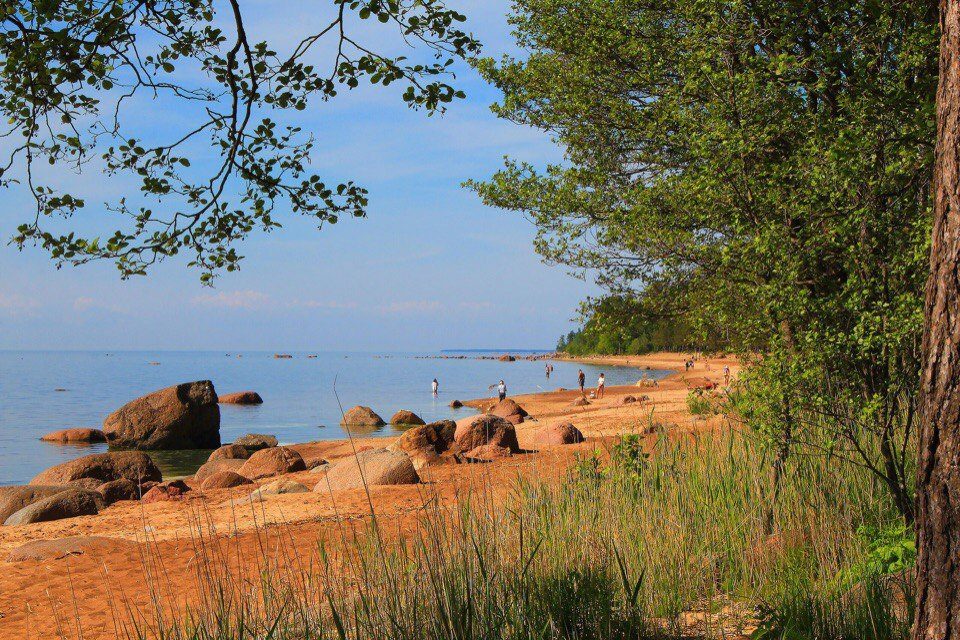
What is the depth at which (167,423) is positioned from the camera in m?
28.2

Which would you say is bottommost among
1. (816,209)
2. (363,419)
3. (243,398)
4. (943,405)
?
(243,398)

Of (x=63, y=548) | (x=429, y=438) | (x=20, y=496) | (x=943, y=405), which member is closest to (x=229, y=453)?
(x=429, y=438)

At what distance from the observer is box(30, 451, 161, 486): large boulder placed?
58.0 feet

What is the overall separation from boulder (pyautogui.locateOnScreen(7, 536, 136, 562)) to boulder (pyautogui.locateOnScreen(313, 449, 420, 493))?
4.16 m

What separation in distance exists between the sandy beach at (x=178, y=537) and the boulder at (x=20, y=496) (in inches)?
54.6

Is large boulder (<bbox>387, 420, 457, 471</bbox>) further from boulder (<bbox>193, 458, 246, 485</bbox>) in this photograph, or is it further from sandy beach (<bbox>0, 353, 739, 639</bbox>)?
boulder (<bbox>193, 458, 246, 485</bbox>)

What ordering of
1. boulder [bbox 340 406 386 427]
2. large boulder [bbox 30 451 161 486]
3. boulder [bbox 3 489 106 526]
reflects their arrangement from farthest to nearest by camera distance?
boulder [bbox 340 406 386 427], large boulder [bbox 30 451 161 486], boulder [bbox 3 489 106 526]

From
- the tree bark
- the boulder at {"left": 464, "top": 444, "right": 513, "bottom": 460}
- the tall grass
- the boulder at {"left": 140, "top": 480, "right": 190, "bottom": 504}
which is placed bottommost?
the boulder at {"left": 140, "top": 480, "right": 190, "bottom": 504}

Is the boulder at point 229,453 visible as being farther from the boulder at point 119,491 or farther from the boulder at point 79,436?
the boulder at point 79,436

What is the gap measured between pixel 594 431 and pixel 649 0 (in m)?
13.2

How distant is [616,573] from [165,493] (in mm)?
12104

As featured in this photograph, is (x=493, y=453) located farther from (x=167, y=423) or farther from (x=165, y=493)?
(x=167, y=423)

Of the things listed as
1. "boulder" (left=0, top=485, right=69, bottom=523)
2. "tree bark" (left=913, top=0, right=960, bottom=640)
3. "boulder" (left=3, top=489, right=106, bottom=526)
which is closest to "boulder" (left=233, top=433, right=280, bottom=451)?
"boulder" (left=0, top=485, right=69, bottom=523)

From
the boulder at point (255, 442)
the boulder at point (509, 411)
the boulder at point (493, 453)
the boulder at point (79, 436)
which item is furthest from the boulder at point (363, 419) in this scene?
the boulder at point (493, 453)
